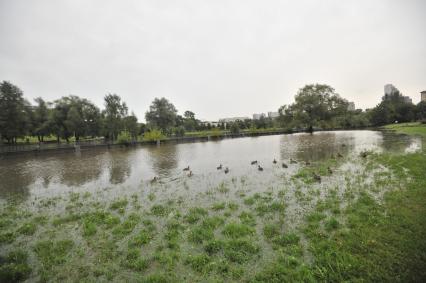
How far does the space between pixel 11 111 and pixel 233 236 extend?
60807 millimetres

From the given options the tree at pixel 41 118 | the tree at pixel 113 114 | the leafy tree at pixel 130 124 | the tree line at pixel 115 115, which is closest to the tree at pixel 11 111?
the tree line at pixel 115 115

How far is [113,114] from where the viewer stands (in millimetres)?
56719

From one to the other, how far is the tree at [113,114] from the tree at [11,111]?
1834 centimetres

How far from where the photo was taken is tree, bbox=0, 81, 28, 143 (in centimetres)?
4088

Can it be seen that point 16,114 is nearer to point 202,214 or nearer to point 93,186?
point 93,186

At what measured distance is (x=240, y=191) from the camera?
9.94 metres

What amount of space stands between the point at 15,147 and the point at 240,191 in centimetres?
5617

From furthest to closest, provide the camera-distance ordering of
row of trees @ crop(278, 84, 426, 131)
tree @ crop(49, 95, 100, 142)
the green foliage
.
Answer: row of trees @ crop(278, 84, 426, 131)
tree @ crop(49, 95, 100, 142)
the green foliage

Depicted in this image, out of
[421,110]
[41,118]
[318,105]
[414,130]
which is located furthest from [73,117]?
Answer: [421,110]

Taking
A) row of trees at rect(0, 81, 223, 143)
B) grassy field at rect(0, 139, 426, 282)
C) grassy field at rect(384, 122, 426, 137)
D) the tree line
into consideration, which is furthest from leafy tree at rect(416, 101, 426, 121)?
row of trees at rect(0, 81, 223, 143)

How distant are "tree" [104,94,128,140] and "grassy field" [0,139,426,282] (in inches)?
2082

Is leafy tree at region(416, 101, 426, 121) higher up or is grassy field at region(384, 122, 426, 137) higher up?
leafy tree at region(416, 101, 426, 121)

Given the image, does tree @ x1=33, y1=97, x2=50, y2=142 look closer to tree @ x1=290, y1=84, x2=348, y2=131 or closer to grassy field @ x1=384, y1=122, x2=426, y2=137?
tree @ x1=290, y1=84, x2=348, y2=131

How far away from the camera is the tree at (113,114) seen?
56.1 m
